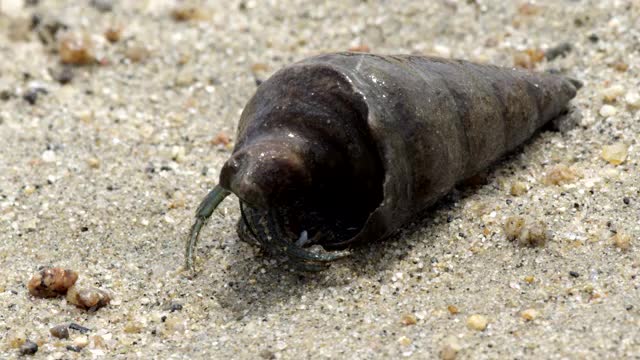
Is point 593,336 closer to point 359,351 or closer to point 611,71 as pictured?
point 359,351

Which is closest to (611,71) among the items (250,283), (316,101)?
(316,101)

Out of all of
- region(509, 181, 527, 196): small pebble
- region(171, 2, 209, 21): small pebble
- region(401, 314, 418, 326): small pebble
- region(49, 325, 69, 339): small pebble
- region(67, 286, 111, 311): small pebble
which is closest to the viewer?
region(401, 314, 418, 326): small pebble

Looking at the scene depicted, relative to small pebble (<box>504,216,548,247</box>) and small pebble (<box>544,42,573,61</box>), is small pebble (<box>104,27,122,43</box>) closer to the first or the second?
small pebble (<box>544,42,573,61</box>)

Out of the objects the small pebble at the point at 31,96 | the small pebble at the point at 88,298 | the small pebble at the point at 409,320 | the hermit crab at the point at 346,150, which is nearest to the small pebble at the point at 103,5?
the small pebble at the point at 31,96

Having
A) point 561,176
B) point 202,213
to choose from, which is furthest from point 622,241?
point 202,213

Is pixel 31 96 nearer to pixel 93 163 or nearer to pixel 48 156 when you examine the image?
pixel 48 156

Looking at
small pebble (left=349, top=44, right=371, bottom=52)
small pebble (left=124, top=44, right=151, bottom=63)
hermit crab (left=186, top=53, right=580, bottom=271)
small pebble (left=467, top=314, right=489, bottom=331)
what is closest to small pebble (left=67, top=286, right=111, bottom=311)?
hermit crab (left=186, top=53, right=580, bottom=271)

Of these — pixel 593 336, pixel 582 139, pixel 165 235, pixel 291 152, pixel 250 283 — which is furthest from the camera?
pixel 582 139
